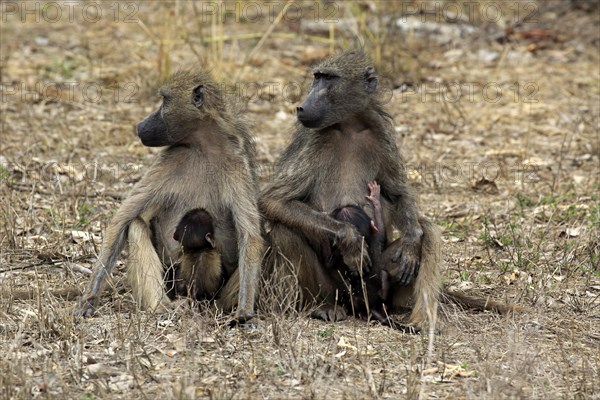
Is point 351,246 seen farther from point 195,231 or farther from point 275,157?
point 275,157

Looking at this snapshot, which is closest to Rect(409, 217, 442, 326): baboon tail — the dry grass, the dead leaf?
the dry grass

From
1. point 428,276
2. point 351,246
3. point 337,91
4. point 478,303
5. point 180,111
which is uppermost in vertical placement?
point 337,91

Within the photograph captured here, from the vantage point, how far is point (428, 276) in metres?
4.81

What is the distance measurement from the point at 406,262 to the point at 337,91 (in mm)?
933

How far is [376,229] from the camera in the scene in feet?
16.3

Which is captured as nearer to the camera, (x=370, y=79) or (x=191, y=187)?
(x=191, y=187)

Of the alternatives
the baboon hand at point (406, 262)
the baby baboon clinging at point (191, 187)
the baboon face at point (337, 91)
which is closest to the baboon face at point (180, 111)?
the baby baboon clinging at point (191, 187)

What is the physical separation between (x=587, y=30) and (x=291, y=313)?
7.52 metres

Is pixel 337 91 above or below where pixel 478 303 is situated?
above

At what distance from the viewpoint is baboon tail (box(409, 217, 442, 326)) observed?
4.75 meters

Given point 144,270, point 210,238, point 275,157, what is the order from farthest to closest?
point 275,157, point 210,238, point 144,270

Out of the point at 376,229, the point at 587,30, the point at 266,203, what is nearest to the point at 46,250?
the point at 266,203

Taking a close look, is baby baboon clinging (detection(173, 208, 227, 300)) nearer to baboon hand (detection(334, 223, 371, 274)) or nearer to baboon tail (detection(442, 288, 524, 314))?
baboon hand (detection(334, 223, 371, 274))

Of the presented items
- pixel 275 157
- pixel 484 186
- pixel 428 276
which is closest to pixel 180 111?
pixel 428 276
